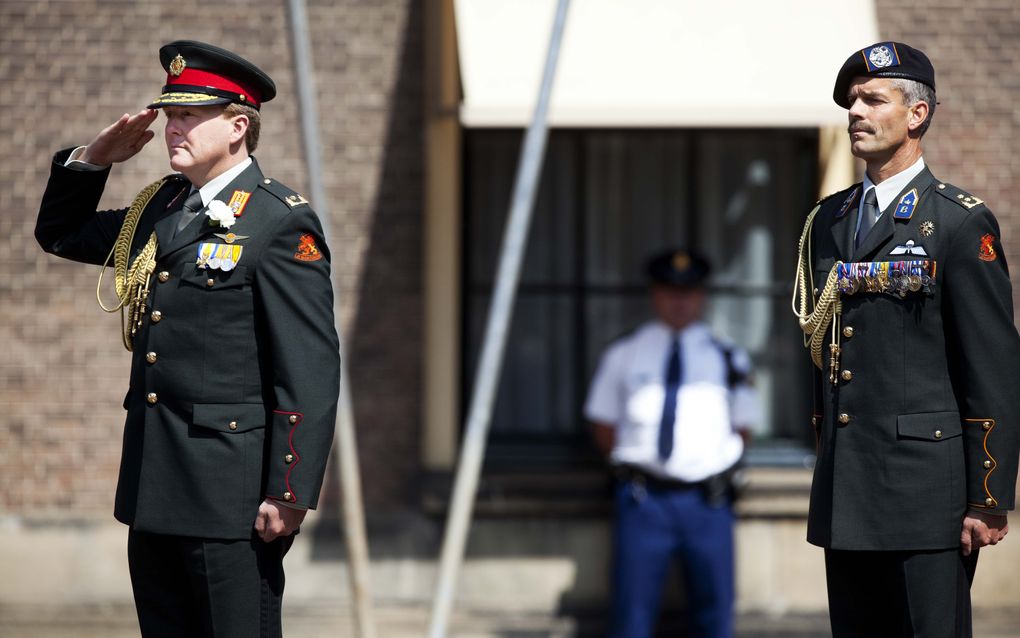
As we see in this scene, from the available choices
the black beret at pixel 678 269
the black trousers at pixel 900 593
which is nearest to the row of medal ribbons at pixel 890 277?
the black trousers at pixel 900 593

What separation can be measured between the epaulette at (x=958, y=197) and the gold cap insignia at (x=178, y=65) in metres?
1.97

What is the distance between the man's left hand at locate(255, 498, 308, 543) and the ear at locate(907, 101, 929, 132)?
1816mm

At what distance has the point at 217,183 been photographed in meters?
3.27

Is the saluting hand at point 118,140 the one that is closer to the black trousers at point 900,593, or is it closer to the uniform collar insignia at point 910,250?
the uniform collar insignia at point 910,250

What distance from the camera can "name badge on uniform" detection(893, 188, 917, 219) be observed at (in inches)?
128

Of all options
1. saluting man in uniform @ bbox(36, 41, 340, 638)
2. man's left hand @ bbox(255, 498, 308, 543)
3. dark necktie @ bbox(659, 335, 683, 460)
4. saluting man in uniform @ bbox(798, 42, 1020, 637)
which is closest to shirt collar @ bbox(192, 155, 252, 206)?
saluting man in uniform @ bbox(36, 41, 340, 638)

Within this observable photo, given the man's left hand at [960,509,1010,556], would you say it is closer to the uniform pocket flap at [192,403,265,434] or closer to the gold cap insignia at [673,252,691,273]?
the uniform pocket flap at [192,403,265,434]

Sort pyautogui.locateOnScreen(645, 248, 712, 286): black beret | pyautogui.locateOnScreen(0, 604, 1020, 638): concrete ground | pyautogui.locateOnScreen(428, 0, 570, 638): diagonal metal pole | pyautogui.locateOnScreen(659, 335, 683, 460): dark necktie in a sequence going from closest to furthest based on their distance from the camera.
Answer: pyautogui.locateOnScreen(428, 0, 570, 638): diagonal metal pole < pyautogui.locateOnScreen(659, 335, 683, 460): dark necktie < pyautogui.locateOnScreen(645, 248, 712, 286): black beret < pyautogui.locateOnScreen(0, 604, 1020, 638): concrete ground

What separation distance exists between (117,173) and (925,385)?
4.56 m

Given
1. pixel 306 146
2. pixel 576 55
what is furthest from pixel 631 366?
pixel 306 146

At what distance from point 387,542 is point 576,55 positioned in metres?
2.61

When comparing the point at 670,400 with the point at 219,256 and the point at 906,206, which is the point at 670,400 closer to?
the point at 906,206

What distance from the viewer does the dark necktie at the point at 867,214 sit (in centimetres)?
331

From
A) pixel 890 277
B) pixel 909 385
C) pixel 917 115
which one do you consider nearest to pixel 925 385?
pixel 909 385
